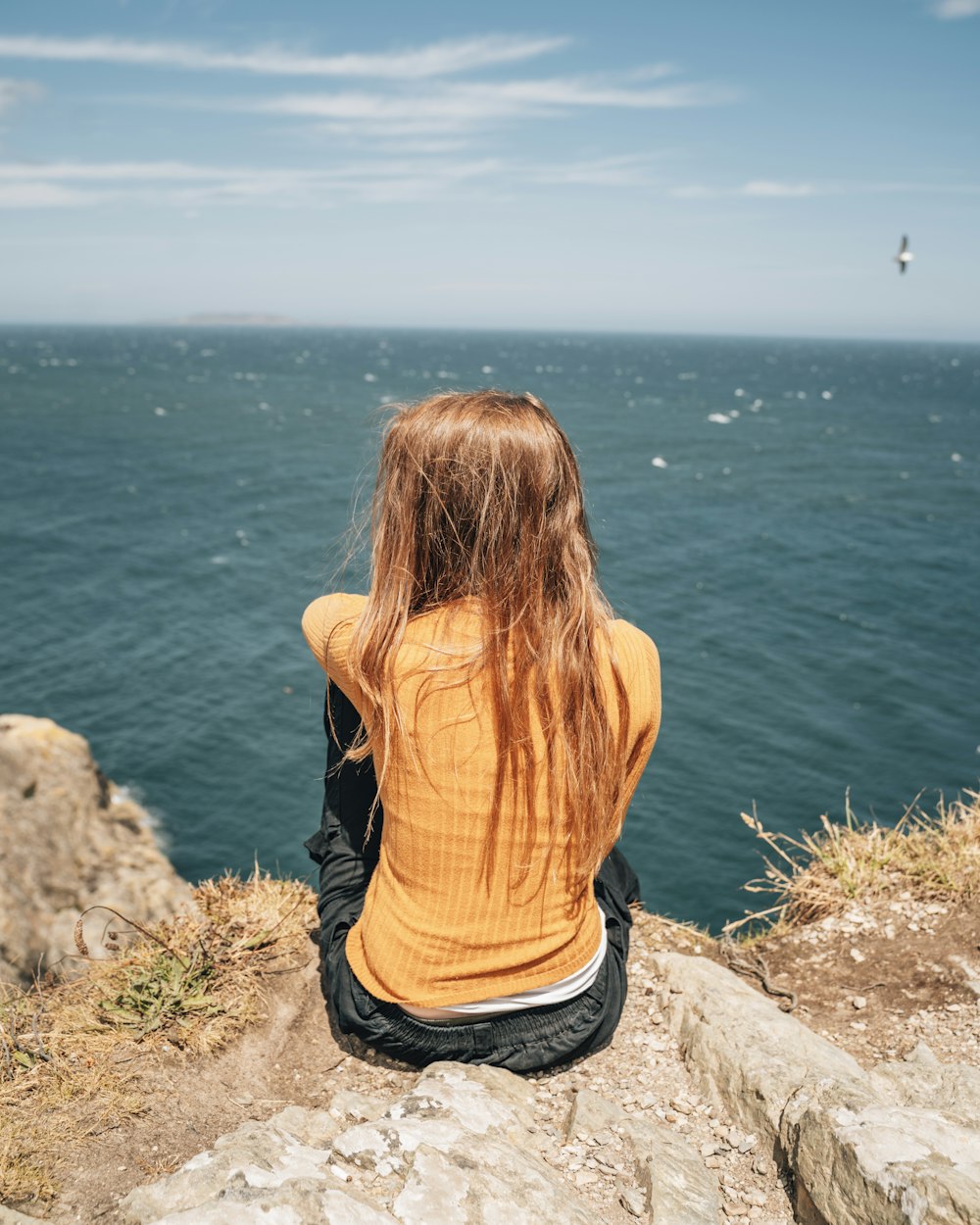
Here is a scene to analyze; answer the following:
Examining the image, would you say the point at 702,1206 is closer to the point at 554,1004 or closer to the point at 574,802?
the point at 554,1004

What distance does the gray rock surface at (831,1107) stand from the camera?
2.52 m

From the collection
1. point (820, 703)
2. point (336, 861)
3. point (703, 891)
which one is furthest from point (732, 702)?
point (336, 861)

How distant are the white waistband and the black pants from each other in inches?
2.3

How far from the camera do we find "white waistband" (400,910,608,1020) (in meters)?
3.17

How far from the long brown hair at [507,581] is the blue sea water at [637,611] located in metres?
0.25

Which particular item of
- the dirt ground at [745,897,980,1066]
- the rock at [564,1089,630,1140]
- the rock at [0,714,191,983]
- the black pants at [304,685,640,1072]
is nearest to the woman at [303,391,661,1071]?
the black pants at [304,685,640,1072]

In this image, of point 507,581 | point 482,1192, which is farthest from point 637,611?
point 482,1192

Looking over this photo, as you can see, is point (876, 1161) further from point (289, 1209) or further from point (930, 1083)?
point (289, 1209)

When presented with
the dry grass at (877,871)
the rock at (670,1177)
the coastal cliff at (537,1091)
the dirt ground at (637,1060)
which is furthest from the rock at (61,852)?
the rock at (670,1177)

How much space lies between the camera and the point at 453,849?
286 cm

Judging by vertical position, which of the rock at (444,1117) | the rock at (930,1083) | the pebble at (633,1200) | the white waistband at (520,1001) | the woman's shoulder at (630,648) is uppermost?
the woman's shoulder at (630,648)

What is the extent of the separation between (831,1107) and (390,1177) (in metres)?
1.52

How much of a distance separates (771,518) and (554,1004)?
46.8 m

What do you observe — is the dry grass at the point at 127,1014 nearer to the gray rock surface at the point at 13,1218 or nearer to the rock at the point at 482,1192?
the gray rock surface at the point at 13,1218
